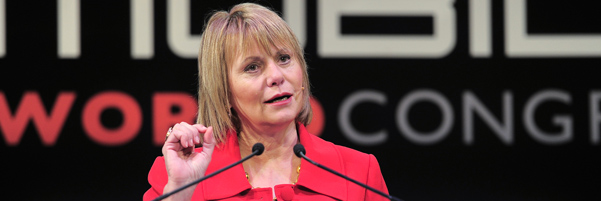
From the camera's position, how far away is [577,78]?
13.2ft

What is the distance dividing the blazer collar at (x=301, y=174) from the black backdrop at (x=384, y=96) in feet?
6.03

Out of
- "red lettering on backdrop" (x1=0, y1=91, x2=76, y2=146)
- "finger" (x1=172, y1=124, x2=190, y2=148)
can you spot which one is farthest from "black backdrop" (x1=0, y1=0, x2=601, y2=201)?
"finger" (x1=172, y1=124, x2=190, y2=148)

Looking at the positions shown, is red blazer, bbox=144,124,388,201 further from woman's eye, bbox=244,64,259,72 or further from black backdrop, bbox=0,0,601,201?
black backdrop, bbox=0,0,601,201

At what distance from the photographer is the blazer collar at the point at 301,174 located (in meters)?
1.94

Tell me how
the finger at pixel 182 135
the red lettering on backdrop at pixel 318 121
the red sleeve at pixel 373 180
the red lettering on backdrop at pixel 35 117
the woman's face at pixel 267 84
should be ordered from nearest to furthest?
the finger at pixel 182 135 < the woman's face at pixel 267 84 < the red sleeve at pixel 373 180 < the red lettering on backdrop at pixel 35 117 < the red lettering on backdrop at pixel 318 121

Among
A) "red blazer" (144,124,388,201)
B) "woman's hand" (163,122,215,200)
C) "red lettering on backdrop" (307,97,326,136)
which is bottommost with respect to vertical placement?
"red lettering on backdrop" (307,97,326,136)

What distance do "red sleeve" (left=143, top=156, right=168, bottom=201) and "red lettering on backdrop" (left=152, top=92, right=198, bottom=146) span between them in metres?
1.85

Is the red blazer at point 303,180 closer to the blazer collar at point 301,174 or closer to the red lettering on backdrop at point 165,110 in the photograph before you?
the blazer collar at point 301,174

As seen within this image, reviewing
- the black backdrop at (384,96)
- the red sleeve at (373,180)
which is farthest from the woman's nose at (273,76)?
the black backdrop at (384,96)

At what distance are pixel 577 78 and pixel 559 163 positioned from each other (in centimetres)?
51

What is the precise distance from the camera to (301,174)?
1975 millimetres

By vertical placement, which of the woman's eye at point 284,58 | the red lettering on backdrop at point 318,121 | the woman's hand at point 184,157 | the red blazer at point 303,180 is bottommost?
the red lettering on backdrop at point 318,121

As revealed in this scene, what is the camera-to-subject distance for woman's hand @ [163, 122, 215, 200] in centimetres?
182

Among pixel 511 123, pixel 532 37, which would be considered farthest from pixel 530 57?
pixel 511 123
